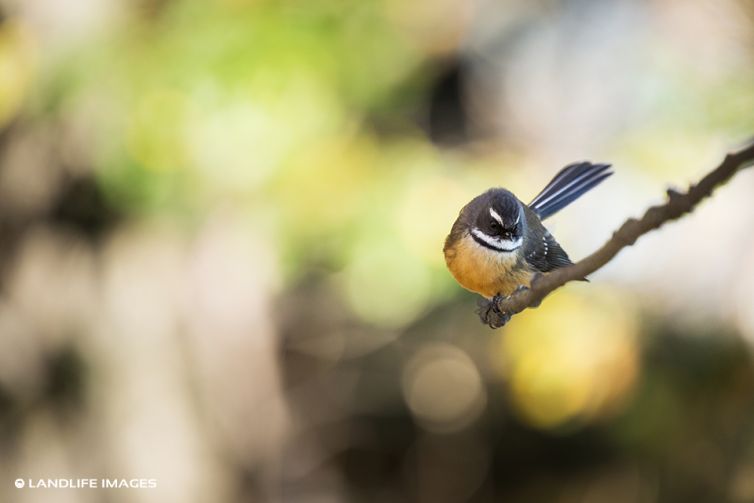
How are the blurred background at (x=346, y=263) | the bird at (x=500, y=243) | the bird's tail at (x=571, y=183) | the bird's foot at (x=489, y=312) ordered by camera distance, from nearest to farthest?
the bird's foot at (x=489, y=312), the bird's tail at (x=571, y=183), the bird at (x=500, y=243), the blurred background at (x=346, y=263)

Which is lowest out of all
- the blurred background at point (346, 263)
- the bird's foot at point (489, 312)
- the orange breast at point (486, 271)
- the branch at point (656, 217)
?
the branch at point (656, 217)

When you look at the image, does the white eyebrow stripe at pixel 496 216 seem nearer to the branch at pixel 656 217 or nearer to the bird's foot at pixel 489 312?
the bird's foot at pixel 489 312

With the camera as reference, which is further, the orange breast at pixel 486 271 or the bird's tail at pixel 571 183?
the orange breast at pixel 486 271

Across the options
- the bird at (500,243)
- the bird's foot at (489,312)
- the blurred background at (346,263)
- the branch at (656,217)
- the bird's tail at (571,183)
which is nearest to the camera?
the branch at (656,217)

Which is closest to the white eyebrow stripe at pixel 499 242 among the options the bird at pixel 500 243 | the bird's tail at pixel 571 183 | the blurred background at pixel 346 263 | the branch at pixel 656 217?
the bird at pixel 500 243

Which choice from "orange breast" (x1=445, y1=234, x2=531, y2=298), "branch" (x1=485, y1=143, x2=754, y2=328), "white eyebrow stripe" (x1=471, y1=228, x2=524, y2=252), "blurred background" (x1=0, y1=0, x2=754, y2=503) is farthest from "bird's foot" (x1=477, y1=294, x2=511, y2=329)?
"blurred background" (x1=0, y1=0, x2=754, y2=503)

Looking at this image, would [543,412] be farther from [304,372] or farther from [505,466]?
[304,372]

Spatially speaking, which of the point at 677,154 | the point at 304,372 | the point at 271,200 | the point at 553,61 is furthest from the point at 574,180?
the point at 304,372
